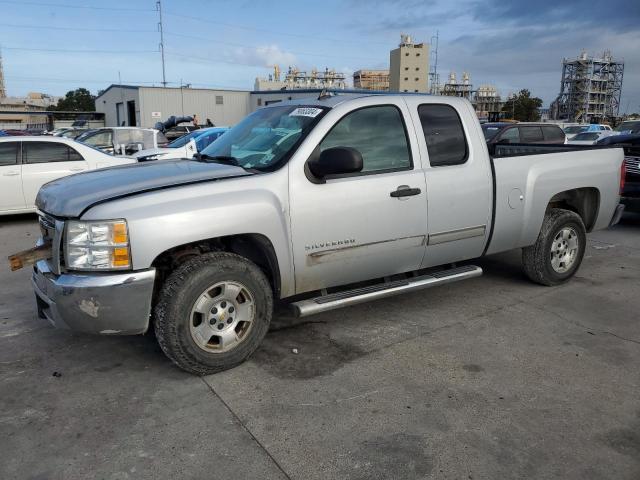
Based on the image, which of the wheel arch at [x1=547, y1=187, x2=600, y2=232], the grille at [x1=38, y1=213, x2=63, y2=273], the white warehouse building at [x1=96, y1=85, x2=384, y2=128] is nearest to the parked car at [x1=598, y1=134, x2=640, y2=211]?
the wheel arch at [x1=547, y1=187, x2=600, y2=232]

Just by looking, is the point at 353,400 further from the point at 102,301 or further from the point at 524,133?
the point at 524,133

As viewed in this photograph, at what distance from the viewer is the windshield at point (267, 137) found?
3980 millimetres

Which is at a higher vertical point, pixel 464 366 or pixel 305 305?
pixel 305 305

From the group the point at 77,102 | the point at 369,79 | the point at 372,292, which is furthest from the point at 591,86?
the point at 372,292

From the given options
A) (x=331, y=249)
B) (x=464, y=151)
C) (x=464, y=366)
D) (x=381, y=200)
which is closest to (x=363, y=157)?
(x=381, y=200)

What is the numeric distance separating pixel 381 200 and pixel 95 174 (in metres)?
2.21

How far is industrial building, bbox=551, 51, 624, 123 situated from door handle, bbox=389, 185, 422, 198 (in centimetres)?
13212

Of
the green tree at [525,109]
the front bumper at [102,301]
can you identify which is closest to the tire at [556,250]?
the front bumper at [102,301]

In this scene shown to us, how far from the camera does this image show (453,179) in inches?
178

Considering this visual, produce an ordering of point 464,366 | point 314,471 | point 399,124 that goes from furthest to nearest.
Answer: point 399,124 → point 464,366 → point 314,471

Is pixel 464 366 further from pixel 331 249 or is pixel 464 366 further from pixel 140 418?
pixel 140 418

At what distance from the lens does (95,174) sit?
4.08 m

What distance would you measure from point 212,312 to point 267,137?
1.51m

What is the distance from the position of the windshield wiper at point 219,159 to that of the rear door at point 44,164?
6.07 m
